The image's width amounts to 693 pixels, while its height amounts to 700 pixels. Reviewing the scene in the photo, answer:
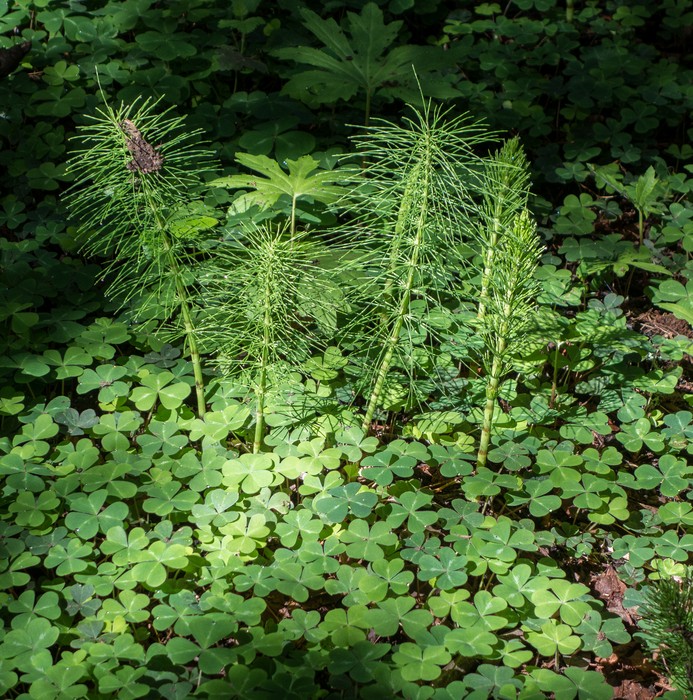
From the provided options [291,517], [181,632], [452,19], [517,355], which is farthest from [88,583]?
[452,19]

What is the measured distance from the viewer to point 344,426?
3.00 meters

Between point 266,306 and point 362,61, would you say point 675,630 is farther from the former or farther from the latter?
point 362,61

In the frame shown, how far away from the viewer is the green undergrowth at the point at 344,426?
2.37 metres

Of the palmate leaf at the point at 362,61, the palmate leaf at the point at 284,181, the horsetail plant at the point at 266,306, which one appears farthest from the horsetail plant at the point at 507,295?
the palmate leaf at the point at 362,61

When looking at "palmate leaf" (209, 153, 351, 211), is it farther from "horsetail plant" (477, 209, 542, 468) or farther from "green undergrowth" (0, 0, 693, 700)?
"horsetail plant" (477, 209, 542, 468)

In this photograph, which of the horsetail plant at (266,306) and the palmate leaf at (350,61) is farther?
the palmate leaf at (350,61)

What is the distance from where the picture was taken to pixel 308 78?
3963 millimetres

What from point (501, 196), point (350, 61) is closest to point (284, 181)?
point (501, 196)

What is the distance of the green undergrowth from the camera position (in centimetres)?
237

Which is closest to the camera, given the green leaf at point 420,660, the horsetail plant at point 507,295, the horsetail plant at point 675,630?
the horsetail plant at point 675,630

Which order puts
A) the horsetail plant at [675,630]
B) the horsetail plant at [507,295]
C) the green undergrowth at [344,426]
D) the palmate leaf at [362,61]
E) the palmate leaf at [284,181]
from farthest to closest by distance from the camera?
the palmate leaf at [362,61] → the palmate leaf at [284,181] → the horsetail plant at [507,295] → the green undergrowth at [344,426] → the horsetail plant at [675,630]

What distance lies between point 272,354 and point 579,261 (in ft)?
6.14

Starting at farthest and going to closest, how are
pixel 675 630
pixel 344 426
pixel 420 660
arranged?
pixel 344 426, pixel 420 660, pixel 675 630

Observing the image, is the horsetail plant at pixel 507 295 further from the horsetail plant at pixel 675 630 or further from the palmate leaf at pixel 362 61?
the palmate leaf at pixel 362 61
